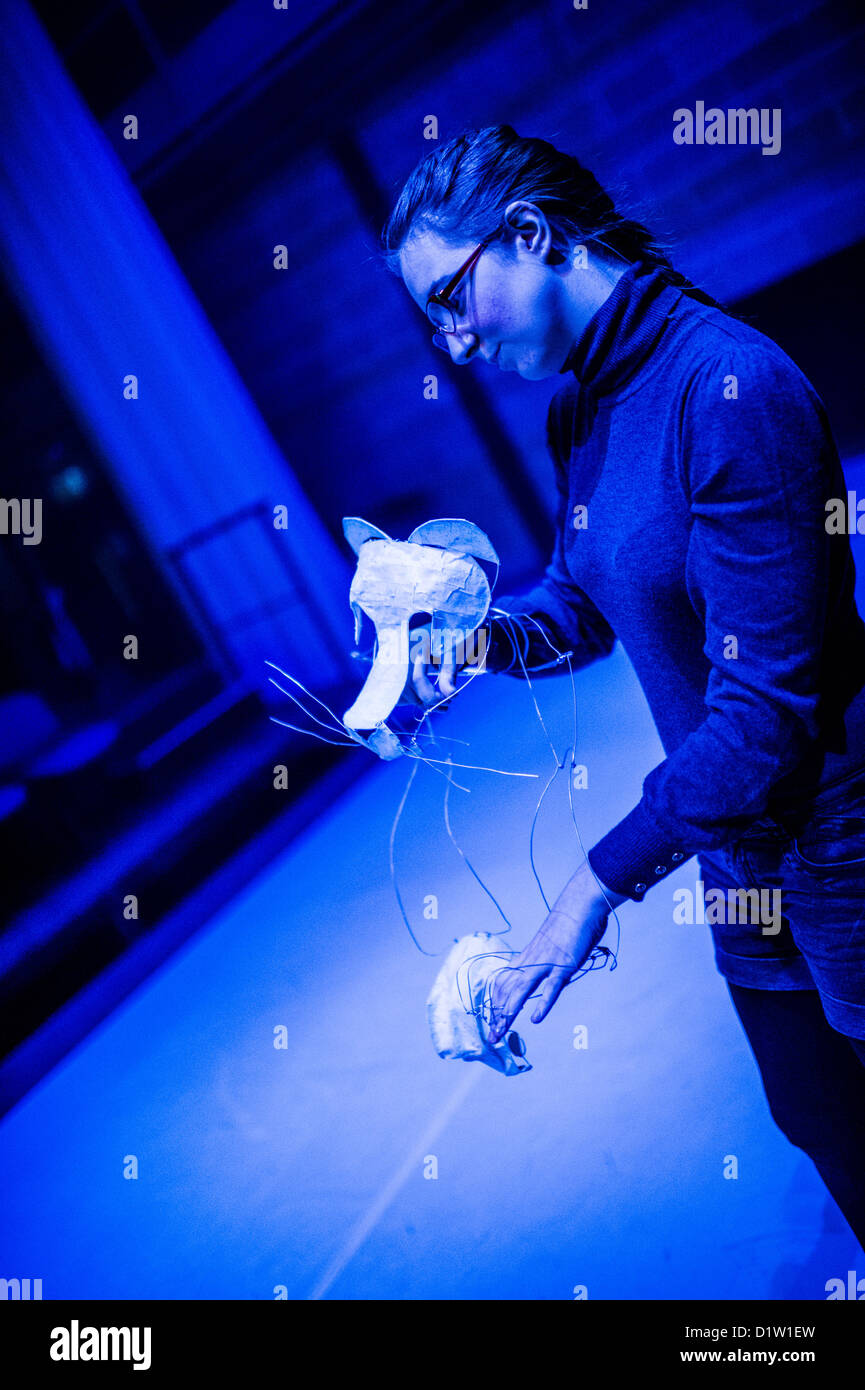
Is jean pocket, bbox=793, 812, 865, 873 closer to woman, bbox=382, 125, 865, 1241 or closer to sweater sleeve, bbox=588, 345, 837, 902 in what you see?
woman, bbox=382, 125, 865, 1241

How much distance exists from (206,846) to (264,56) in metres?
2.48

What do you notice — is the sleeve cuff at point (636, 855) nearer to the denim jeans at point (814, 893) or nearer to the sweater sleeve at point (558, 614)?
the denim jeans at point (814, 893)

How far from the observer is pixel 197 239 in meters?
3.38

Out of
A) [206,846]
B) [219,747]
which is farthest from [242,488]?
[206,846]

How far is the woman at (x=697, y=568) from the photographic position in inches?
25.1

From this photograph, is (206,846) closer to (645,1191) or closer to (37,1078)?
(37,1078)

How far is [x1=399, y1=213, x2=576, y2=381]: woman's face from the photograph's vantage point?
2.51 ft

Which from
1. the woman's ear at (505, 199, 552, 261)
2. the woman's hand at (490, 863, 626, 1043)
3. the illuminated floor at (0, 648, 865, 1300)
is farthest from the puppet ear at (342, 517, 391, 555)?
the illuminated floor at (0, 648, 865, 1300)

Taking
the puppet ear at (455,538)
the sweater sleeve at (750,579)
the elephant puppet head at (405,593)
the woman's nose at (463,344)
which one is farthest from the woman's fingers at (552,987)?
the woman's nose at (463,344)

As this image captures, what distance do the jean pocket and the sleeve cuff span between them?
13 cm

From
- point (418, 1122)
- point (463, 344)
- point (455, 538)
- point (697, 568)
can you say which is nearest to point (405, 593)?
point (455, 538)

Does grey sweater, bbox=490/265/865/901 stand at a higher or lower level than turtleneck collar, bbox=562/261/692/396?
lower

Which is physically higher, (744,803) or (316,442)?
(316,442)
